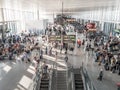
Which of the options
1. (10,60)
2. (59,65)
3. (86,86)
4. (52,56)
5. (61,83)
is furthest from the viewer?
(52,56)

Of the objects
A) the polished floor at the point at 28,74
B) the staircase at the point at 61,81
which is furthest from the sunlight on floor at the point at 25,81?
the staircase at the point at 61,81

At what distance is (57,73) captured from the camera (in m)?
17.4

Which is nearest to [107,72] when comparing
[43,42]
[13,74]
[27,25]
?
[13,74]

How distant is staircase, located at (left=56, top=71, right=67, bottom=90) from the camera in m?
15.3

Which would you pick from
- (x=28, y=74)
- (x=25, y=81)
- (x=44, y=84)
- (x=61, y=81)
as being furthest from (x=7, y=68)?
(x=61, y=81)

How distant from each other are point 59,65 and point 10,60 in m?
6.07

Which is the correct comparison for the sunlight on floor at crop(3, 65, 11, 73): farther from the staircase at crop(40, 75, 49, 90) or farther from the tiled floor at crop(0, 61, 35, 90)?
the staircase at crop(40, 75, 49, 90)

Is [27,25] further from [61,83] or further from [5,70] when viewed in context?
[61,83]

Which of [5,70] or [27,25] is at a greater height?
[27,25]

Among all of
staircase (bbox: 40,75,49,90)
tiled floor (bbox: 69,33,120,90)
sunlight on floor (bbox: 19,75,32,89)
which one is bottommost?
staircase (bbox: 40,75,49,90)

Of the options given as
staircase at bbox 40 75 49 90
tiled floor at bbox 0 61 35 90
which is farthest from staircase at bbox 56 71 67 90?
tiled floor at bbox 0 61 35 90

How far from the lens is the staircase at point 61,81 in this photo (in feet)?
50.1

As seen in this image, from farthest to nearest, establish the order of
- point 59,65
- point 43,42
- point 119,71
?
1. point 43,42
2. point 59,65
3. point 119,71

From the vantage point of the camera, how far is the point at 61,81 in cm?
1609
